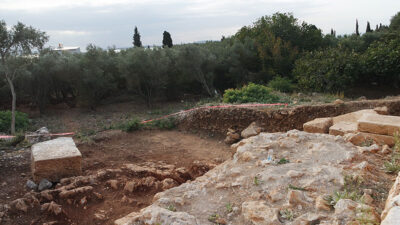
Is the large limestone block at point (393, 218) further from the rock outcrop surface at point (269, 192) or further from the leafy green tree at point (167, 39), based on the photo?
the leafy green tree at point (167, 39)

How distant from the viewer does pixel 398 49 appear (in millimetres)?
14219

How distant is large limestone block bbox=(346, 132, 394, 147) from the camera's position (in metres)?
4.86

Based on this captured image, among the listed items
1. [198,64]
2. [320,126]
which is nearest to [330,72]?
[198,64]

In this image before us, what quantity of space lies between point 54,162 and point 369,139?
226 inches

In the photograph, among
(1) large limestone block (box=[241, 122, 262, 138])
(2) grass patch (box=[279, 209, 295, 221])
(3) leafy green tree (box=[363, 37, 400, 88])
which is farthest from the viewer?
(3) leafy green tree (box=[363, 37, 400, 88])

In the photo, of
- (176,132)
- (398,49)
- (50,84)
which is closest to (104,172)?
(176,132)

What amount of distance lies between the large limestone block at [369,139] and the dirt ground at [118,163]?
316 centimetres

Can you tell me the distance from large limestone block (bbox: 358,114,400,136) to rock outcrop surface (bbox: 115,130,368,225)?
0.60 meters

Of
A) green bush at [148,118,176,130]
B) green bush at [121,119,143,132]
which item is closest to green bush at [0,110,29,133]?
green bush at [121,119,143,132]

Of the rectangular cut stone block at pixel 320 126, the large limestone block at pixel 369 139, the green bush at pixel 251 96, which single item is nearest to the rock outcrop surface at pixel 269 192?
the large limestone block at pixel 369 139

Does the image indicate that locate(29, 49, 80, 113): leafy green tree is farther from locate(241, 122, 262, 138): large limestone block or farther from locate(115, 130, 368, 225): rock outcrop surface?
locate(115, 130, 368, 225): rock outcrop surface

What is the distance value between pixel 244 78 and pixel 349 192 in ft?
43.9

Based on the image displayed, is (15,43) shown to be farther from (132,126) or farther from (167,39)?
(167,39)

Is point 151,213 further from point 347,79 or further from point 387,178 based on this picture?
point 347,79
